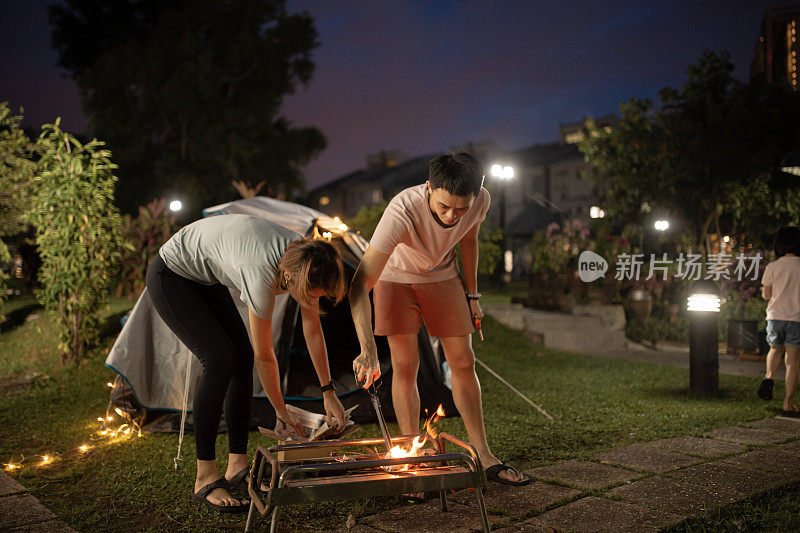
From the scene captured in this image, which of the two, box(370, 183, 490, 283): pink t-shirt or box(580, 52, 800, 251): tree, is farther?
box(580, 52, 800, 251): tree

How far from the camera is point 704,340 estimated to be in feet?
16.2

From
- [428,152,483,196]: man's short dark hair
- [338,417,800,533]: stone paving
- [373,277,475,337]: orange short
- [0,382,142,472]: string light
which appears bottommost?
[0,382,142,472]: string light

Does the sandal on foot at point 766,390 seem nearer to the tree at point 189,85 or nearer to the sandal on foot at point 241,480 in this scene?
the sandal on foot at point 241,480

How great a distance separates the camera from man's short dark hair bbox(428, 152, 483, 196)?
2.45 m

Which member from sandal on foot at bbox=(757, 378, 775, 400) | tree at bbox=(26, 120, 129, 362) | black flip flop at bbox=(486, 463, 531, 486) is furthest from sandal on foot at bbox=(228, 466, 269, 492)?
tree at bbox=(26, 120, 129, 362)

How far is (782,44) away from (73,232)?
13.0m

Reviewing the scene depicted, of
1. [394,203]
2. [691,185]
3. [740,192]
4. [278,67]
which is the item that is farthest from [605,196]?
[278,67]

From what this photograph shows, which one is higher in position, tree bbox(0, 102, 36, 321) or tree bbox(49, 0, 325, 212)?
tree bbox(49, 0, 325, 212)

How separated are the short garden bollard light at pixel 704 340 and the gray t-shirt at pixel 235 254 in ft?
Answer: 12.1

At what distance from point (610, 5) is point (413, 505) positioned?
16229 millimetres

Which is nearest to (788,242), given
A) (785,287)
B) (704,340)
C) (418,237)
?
(785,287)

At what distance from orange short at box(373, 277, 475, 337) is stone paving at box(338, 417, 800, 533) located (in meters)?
0.73

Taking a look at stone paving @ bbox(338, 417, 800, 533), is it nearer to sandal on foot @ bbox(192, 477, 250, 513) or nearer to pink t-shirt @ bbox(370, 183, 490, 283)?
sandal on foot @ bbox(192, 477, 250, 513)

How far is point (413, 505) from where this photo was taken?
101 inches
